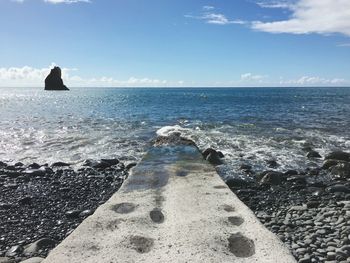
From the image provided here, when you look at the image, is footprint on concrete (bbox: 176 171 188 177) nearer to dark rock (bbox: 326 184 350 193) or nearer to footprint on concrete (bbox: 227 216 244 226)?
footprint on concrete (bbox: 227 216 244 226)

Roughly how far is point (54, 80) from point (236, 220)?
171m

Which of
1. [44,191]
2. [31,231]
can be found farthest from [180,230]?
[44,191]

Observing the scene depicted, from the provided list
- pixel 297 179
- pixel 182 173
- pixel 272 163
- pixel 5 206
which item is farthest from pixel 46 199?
pixel 272 163

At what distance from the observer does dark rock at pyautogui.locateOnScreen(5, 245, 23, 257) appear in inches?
378

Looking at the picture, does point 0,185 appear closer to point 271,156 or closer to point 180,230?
point 180,230

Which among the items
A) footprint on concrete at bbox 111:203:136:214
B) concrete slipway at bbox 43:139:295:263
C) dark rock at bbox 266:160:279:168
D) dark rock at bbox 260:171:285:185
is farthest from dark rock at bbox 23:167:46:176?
dark rock at bbox 266:160:279:168

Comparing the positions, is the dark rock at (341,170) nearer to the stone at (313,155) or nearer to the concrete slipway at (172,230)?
the stone at (313,155)

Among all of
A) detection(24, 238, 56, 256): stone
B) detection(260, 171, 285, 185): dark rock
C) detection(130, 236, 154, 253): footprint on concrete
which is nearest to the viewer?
detection(130, 236, 154, 253): footprint on concrete

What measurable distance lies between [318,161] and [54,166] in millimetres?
14614

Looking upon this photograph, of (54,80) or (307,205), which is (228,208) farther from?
(54,80)

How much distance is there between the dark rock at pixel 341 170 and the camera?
58.0 feet

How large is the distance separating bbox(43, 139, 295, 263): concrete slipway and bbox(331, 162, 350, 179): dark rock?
28.6ft

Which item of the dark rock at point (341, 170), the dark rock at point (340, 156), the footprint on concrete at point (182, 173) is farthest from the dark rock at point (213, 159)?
the footprint on concrete at point (182, 173)

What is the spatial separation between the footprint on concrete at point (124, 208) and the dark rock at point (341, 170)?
11847 millimetres
